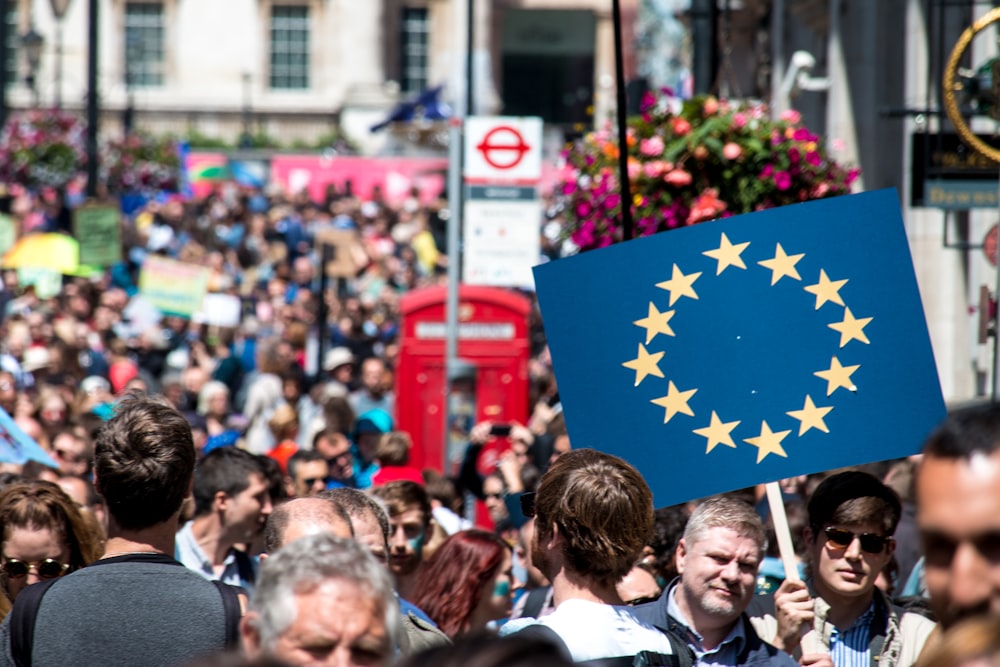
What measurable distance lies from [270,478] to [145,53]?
5493 centimetres

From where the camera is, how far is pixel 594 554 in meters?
4.14

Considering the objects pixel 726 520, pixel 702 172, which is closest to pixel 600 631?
pixel 726 520

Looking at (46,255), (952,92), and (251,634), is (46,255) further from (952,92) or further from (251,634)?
(251,634)

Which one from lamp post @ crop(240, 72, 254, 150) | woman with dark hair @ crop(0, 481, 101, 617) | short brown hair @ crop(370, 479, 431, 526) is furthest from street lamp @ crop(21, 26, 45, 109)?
lamp post @ crop(240, 72, 254, 150)

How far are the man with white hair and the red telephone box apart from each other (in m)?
12.0

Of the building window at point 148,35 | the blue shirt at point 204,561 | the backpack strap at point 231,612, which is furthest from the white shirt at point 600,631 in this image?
the building window at point 148,35

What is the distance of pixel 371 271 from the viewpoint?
24984 mm

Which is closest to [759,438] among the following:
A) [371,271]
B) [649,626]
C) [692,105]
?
[649,626]

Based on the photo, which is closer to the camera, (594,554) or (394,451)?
(594,554)

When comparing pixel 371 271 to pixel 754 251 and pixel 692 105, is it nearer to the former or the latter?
pixel 692 105

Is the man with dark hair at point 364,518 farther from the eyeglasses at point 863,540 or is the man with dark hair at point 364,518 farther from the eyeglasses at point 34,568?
the eyeglasses at point 863,540

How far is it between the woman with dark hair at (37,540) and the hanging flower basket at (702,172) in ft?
13.3

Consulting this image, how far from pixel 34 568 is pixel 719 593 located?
1.90m

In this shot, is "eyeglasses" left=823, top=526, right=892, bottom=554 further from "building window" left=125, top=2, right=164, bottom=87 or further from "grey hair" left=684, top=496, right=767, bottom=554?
"building window" left=125, top=2, right=164, bottom=87
